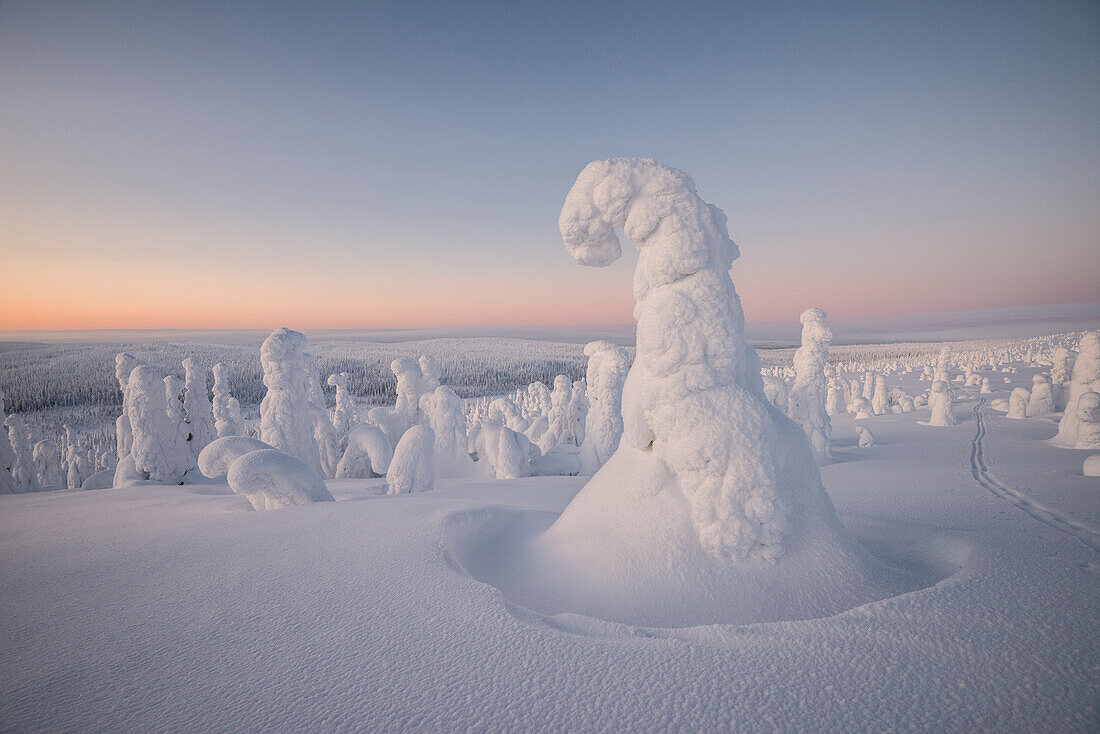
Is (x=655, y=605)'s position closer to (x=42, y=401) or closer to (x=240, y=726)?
(x=240, y=726)

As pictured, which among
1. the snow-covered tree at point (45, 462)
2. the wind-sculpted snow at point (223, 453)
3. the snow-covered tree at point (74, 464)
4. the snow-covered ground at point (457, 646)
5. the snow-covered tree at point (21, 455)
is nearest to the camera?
the snow-covered ground at point (457, 646)

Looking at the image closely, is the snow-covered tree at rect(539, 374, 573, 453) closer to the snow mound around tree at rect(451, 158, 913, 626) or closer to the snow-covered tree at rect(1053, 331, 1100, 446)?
the snow mound around tree at rect(451, 158, 913, 626)

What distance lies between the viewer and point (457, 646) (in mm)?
2633

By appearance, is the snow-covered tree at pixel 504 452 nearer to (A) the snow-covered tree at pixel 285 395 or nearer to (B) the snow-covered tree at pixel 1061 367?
(A) the snow-covered tree at pixel 285 395

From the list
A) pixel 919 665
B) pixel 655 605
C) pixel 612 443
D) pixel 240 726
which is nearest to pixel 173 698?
pixel 240 726

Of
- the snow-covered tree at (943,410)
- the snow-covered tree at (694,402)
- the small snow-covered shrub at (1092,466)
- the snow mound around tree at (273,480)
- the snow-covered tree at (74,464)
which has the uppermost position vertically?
the snow-covered tree at (694,402)

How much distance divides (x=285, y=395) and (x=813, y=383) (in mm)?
17063

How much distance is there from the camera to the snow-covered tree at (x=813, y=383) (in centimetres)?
1358

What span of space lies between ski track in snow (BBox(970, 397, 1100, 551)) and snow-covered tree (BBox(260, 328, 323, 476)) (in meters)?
16.2

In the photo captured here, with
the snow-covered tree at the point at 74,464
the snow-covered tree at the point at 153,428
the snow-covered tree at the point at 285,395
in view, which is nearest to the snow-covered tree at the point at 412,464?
the snow-covered tree at the point at 285,395

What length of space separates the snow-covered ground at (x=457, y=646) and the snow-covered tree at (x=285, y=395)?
9.14 m

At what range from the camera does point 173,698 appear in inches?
89.0

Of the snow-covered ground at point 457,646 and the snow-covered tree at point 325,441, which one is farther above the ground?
the snow-covered ground at point 457,646

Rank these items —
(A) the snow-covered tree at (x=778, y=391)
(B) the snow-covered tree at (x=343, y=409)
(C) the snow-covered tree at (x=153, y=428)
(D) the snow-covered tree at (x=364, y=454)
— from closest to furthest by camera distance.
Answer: (A) the snow-covered tree at (x=778, y=391)
(C) the snow-covered tree at (x=153, y=428)
(D) the snow-covered tree at (x=364, y=454)
(B) the snow-covered tree at (x=343, y=409)
